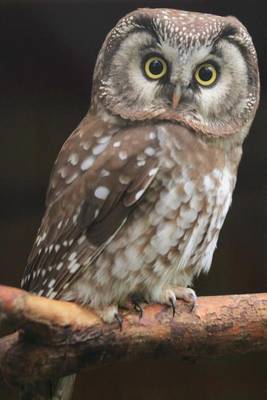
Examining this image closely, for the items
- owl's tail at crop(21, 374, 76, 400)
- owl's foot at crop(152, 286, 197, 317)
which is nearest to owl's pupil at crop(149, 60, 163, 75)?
owl's foot at crop(152, 286, 197, 317)

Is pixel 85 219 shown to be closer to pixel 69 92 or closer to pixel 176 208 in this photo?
pixel 176 208

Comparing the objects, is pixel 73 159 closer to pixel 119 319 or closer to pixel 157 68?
pixel 157 68

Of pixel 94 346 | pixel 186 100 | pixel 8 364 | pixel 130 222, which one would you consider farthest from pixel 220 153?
pixel 8 364

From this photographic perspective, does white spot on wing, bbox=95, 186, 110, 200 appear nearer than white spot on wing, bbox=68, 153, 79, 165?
Yes

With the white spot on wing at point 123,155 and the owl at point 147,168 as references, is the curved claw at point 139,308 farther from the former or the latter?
the white spot on wing at point 123,155

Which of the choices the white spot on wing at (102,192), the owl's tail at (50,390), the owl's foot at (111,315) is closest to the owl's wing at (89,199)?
the white spot on wing at (102,192)

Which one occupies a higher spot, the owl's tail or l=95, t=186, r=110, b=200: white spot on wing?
l=95, t=186, r=110, b=200: white spot on wing

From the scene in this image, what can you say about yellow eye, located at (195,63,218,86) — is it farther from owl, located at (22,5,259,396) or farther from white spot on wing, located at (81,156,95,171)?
white spot on wing, located at (81,156,95,171)

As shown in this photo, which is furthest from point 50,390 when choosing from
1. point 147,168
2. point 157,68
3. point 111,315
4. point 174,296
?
point 157,68

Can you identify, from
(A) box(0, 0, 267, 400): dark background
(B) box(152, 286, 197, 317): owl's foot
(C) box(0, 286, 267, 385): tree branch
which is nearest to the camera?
(C) box(0, 286, 267, 385): tree branch
